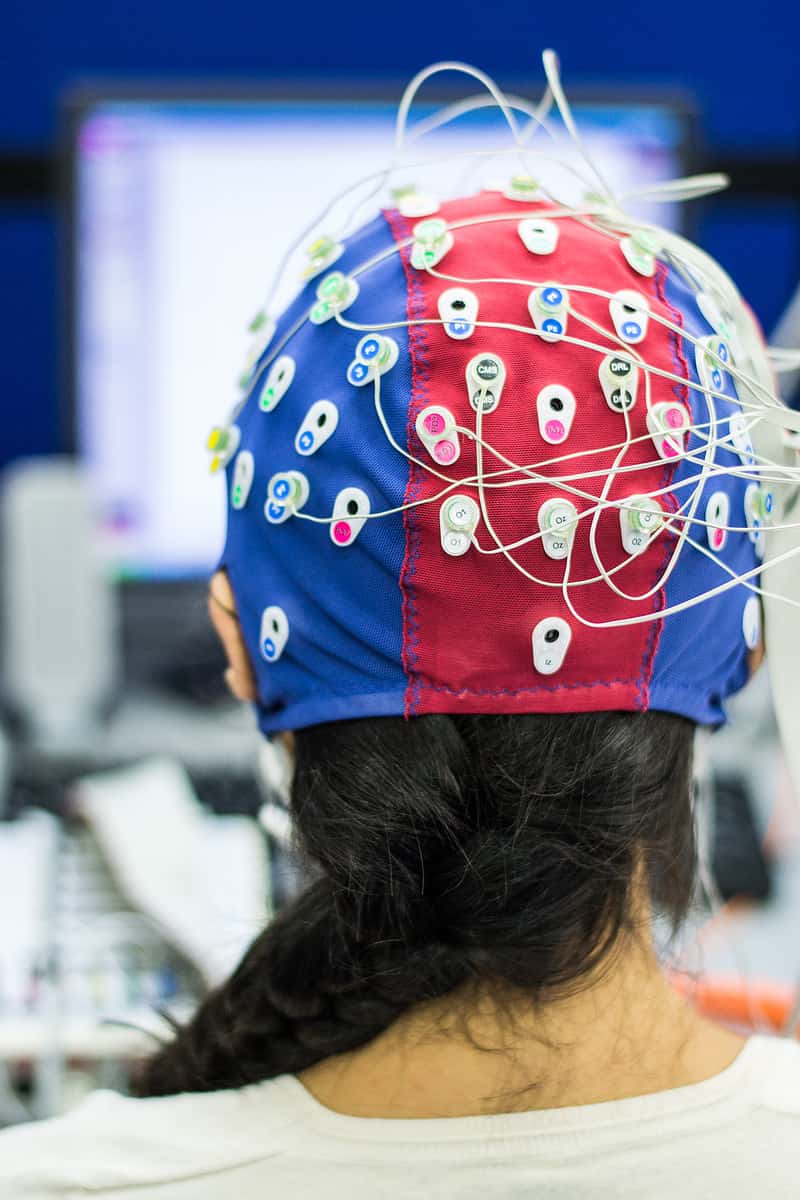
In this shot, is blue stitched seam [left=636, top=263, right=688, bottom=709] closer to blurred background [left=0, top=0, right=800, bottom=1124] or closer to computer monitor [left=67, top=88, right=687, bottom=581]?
blurred background [left=0, top=0, right=800, bottom=1124]

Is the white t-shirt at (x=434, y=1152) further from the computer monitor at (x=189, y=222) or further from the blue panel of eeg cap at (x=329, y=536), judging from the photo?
the computer monitor at (x=189, y=222)

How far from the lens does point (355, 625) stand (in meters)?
0.45

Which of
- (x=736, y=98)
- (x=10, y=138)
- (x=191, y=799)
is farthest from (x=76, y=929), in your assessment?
(x=736, y=98)

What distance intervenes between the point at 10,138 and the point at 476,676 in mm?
1067

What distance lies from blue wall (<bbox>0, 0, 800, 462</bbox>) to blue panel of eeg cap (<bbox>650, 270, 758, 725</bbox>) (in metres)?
0.91

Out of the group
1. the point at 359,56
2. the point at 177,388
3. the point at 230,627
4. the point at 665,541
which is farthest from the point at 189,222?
the point at 665,541

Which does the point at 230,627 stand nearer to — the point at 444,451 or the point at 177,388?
the point at 444,451

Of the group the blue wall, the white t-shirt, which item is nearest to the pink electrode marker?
the white t-shirt

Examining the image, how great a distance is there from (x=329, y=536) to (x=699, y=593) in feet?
0.46

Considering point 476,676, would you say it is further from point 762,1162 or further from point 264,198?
point 264,198

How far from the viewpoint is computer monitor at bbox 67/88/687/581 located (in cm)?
104

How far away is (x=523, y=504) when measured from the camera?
423mm

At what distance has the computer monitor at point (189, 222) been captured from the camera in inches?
41.1

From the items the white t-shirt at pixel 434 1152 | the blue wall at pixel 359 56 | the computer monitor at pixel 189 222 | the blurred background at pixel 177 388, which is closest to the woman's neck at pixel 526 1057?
the white t-shirt at pixel 434 1152
